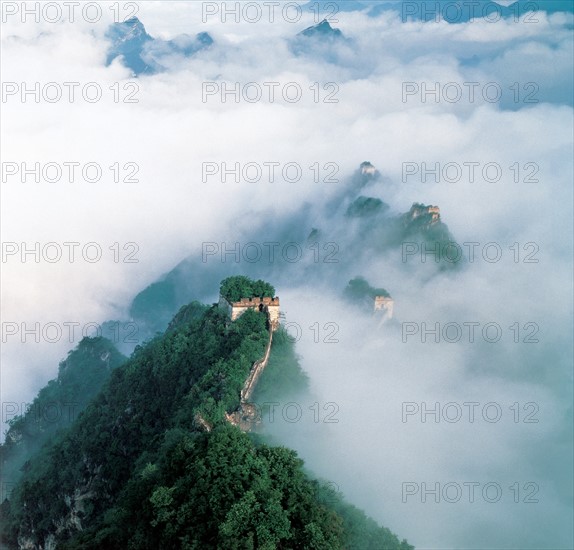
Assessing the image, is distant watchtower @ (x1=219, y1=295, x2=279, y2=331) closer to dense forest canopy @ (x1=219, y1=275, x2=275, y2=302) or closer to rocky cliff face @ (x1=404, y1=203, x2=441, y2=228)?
dense forest canopy @ (x1=219, y1=275, x2=275, y2=302)

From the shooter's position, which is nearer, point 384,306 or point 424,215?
point 384,306

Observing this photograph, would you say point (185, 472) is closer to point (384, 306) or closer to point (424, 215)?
point (384, 306)

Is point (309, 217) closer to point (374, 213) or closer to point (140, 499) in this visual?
point (374, 213)

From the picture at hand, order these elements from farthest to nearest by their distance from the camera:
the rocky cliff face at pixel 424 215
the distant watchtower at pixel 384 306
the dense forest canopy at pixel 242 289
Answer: the rocky cliff face at pixel 424 215
the distant watchtower at pixel 384 306
the dense forest canopy at pixel 242 289

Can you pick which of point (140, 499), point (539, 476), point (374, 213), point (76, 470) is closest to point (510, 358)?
point (539, 476)

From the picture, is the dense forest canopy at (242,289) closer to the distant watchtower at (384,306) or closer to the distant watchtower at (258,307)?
the distant watchtower at (258,307)

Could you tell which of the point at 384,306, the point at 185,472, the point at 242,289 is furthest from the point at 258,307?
the point at 384,306

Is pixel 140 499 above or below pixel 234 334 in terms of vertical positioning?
below

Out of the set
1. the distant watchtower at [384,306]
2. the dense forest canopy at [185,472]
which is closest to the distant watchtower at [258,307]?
the dense forest canopy at [185,472]

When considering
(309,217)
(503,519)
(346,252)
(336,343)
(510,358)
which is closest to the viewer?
(503,519)

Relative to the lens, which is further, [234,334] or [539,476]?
[539,476]

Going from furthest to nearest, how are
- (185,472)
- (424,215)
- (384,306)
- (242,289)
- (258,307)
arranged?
(424,215) < (384,306) < (242,289) < (258,307) < (185,472)
